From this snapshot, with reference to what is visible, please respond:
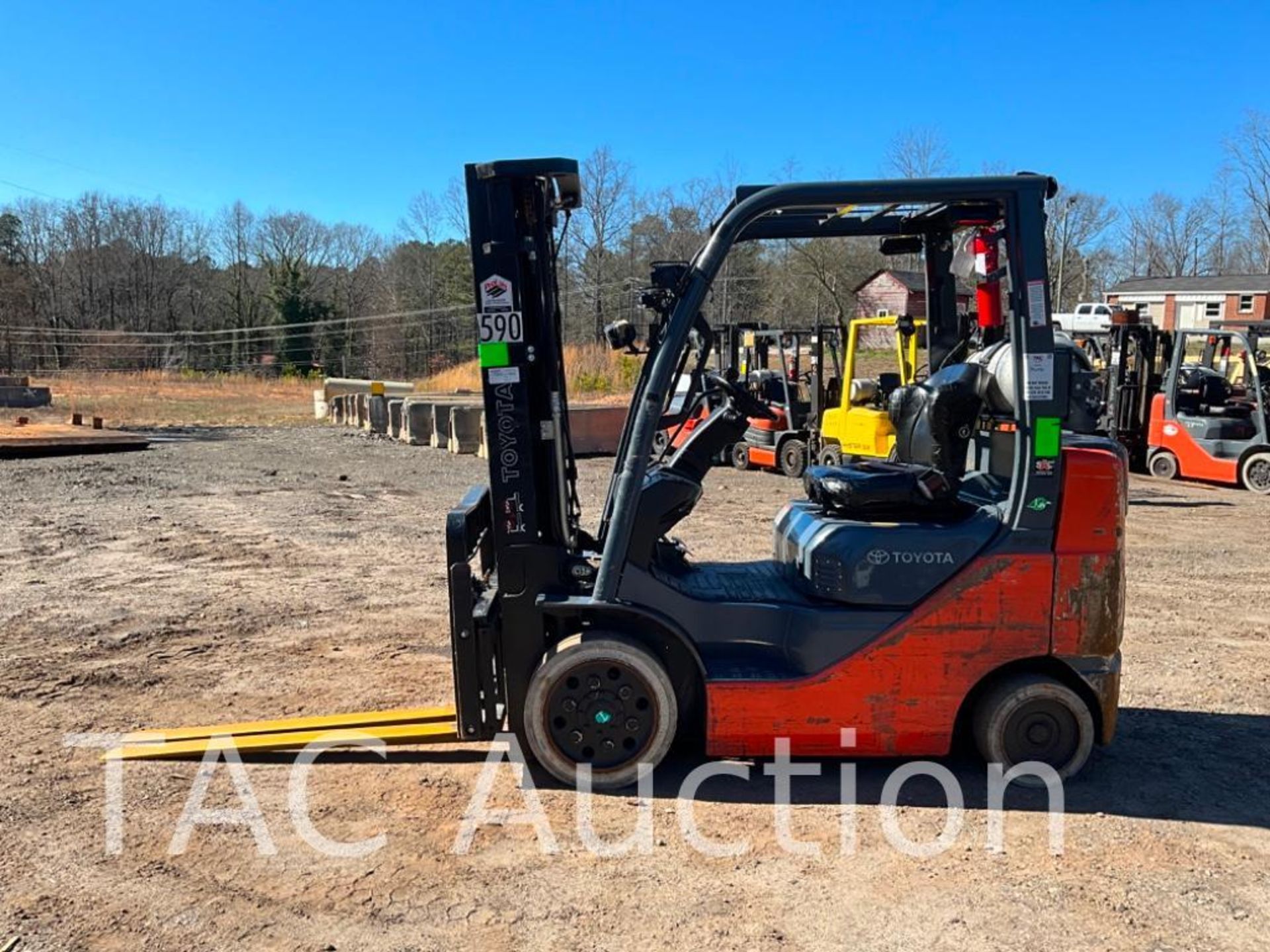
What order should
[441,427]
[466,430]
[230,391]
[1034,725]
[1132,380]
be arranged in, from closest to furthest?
[1034,725] < [1132,380] < [466,430] < [441,427] < [230,391]

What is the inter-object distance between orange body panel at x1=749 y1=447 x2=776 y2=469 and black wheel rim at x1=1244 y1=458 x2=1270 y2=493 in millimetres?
6981

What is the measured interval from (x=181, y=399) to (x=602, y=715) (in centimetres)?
3796

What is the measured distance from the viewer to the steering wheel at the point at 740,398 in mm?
4211

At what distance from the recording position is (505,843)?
373cm

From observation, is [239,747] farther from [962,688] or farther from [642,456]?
[962,688]

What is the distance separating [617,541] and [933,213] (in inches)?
87.2

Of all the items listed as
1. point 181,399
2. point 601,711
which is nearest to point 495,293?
point 601,711

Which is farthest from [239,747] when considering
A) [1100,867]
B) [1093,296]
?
[1093,296]

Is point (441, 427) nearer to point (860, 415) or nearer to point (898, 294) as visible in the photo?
point (860, 415)

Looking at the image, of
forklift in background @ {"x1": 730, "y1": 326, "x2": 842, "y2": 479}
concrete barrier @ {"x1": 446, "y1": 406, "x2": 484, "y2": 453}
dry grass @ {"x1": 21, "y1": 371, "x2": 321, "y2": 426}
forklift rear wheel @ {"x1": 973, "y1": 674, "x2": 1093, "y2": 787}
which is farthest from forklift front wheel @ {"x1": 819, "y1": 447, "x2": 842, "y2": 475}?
dry grass @ {"x1": 21, "y1": 371, "x2": 321, "y2": 426}

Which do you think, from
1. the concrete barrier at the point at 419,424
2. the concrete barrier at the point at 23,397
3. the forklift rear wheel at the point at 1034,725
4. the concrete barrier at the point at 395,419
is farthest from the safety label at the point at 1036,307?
the concrete barrier at the point at 23,397

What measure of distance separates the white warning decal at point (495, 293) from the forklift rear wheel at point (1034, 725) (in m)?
2.69

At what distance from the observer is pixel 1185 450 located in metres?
14.7

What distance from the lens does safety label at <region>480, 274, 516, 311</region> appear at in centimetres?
403
